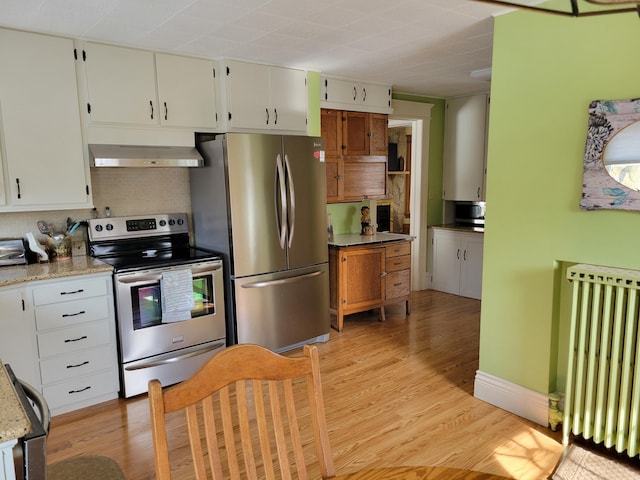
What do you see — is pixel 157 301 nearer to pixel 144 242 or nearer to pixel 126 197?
pixel 144 242

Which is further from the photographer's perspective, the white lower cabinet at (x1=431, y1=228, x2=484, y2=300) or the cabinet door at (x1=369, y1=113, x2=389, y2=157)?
the white lower cabinet at (x1=431, y1=228, x2=484, y2=300)

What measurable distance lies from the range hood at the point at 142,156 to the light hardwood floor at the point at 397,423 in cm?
158

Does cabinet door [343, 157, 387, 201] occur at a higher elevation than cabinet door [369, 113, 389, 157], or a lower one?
lower

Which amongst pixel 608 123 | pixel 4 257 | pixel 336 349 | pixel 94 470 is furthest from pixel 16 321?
pixel 608 123

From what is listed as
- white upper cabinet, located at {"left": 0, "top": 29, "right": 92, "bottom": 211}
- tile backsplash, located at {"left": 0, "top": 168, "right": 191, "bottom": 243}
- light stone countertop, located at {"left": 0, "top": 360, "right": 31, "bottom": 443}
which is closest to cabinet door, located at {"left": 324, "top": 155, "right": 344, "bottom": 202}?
tile backsplash, located at {"left": 0, "top": 168, "right": 191, "bottom": 243}

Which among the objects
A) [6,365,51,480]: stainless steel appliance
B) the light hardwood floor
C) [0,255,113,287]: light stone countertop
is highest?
[0,255,113,287]: light stone countertop

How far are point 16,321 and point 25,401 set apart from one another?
181 centimetres

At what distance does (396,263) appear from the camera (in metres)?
4.59

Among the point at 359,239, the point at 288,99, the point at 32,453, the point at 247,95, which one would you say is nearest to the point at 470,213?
the point at 359,239

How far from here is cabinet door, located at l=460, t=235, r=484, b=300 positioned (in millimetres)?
5219

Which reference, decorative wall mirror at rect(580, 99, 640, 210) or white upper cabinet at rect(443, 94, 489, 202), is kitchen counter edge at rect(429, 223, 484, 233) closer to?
white upper cabinet at rect(443, 94, 489, 202)

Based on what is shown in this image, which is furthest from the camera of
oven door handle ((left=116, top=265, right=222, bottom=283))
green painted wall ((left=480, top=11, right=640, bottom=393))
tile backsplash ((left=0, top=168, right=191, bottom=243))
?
tile backsplash ((left=0, top=168, right=191, bottom=243))

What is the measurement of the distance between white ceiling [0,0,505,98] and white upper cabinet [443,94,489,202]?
157cm

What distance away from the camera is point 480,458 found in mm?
2387
